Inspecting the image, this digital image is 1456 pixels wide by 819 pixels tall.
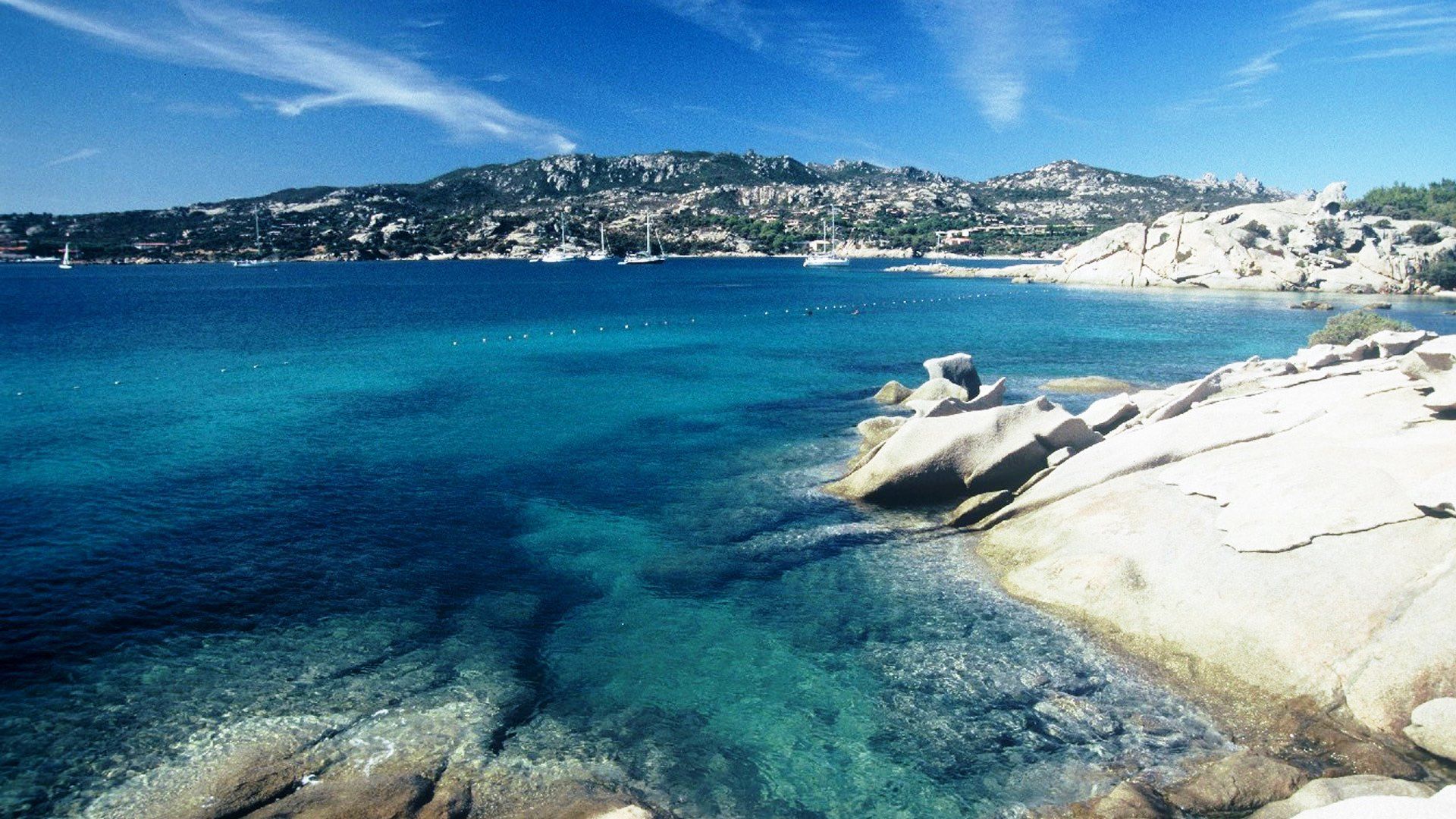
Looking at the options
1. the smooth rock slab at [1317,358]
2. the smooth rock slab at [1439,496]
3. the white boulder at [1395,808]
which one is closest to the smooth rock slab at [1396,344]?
the smooth rock slab at [1317,358]

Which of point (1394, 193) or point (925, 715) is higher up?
point (1394, 193)

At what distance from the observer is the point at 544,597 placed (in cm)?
1588

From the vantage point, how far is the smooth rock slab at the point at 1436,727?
10039 millimetres

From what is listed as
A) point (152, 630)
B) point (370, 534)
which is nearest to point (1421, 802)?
point (152, 630)

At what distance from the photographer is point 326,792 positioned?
31.9 ft

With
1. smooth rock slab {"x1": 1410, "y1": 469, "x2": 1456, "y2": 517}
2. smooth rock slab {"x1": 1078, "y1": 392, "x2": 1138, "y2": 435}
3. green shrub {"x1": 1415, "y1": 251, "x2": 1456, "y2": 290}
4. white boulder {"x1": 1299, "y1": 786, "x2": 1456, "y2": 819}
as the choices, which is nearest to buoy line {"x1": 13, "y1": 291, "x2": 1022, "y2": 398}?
green shrub {"x1": 1415, "y1": 251, "x2": 1456, "y2": 290}

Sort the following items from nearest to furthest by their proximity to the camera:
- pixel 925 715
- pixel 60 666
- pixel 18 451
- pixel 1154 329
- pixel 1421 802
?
1. pixel 1421 802
2. pixel 925 715
3. pixel 60 666
4. pixel 18 451
5. pixel 1154 329

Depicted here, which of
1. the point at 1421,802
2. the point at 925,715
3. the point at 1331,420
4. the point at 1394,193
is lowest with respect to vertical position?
the point at 925,715

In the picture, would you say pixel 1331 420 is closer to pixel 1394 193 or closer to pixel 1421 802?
pixel 1421 802

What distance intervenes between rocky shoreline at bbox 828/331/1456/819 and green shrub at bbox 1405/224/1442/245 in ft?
322

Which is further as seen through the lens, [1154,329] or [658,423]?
[1154,329]

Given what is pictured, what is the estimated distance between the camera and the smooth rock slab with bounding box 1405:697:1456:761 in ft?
32.9

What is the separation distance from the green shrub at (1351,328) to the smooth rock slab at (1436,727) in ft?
116

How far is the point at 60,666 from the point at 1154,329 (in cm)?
6543
